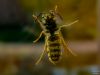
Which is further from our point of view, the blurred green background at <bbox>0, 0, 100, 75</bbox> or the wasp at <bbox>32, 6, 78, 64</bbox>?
the blurred green background at <bbox>0, 0, 100, 75</bbox>

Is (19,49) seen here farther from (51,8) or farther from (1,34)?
(51,8)


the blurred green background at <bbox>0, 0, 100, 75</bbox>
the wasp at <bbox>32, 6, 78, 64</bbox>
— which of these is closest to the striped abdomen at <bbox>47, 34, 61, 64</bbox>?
the wasp at <bbox>32, 6, 78, 64</bbox>

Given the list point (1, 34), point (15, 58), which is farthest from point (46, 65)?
point (1, 34)

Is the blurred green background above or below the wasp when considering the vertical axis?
above

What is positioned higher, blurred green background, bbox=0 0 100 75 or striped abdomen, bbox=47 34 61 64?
blurred green background, bbox=0 0 100 75

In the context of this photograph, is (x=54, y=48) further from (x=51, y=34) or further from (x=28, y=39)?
(x=28, y=39)

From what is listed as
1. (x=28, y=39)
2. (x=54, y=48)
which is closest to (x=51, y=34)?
(x=54, y=48)

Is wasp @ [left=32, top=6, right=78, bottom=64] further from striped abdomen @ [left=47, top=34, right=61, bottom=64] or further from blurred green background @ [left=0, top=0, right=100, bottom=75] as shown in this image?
blurred green background @ [left=0, top=0, right=100, bottom=75]

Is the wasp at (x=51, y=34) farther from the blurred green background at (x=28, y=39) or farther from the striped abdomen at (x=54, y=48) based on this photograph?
the blurred green background at (x=28, y=39)

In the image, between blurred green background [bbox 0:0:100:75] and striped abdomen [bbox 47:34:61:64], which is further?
blurred green background [bbox 0:0:100:75]
